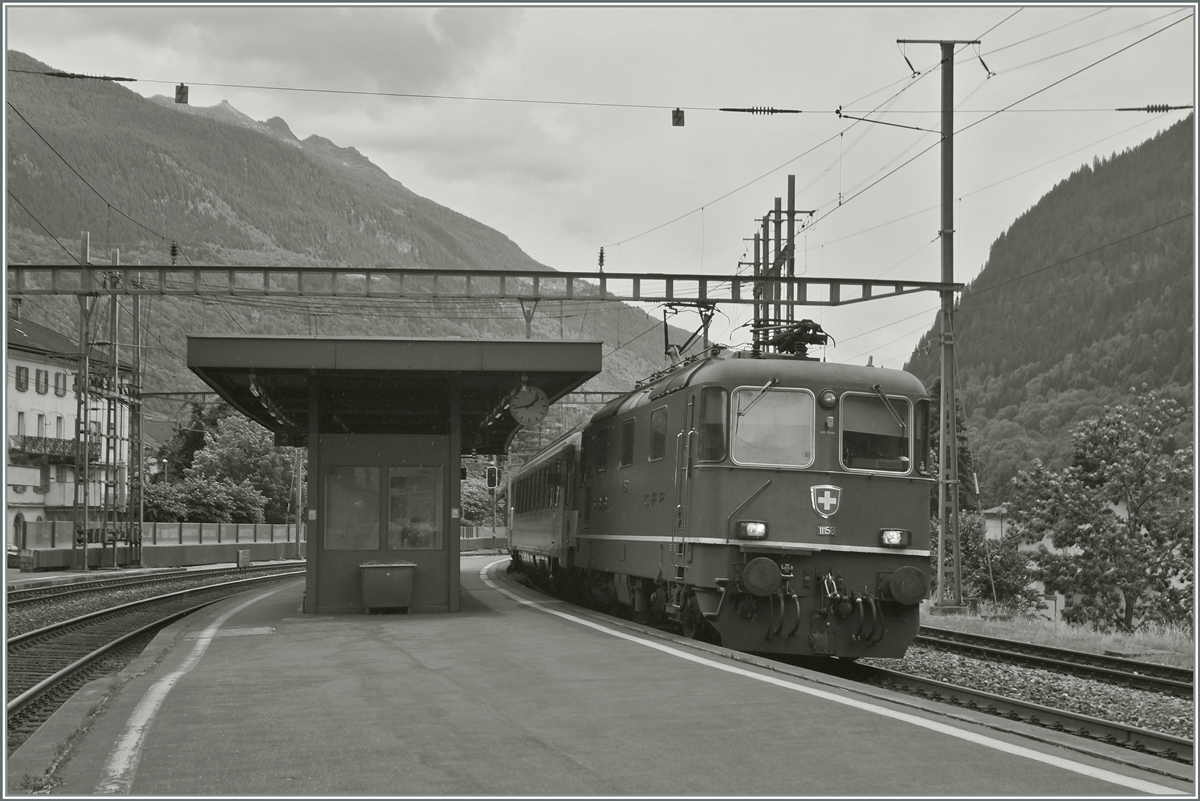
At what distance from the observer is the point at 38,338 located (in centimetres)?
7550

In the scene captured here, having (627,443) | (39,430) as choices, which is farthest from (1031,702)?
(39,430)

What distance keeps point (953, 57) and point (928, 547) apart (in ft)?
44.4

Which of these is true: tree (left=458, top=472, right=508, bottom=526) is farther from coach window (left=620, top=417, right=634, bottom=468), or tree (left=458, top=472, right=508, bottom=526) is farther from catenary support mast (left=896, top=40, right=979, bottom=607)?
coach window (left=620, top=417, right=634, bottom=468)

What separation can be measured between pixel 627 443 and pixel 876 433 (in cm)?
401

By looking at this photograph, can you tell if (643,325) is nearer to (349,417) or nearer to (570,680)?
(349,417)

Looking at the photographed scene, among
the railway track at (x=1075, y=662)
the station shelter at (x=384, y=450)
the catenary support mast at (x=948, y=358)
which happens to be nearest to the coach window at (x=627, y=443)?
the station shelter at (x=384, y=450)

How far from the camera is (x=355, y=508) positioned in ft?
59.5

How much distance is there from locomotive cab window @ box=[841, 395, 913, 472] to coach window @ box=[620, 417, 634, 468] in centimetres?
358

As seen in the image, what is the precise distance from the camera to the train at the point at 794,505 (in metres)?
13.0

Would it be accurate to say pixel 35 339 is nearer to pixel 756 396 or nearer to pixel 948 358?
pixel 948 358

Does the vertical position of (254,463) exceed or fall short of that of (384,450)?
it exceeds it

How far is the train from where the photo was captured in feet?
42.8

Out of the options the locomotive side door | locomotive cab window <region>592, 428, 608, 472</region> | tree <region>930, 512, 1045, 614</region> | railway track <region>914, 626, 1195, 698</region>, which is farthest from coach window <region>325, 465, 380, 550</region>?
tree <region>930, 512, 1045, 614</region>

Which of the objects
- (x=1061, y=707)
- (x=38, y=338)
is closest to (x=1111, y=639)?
(x=1061, y=707)
